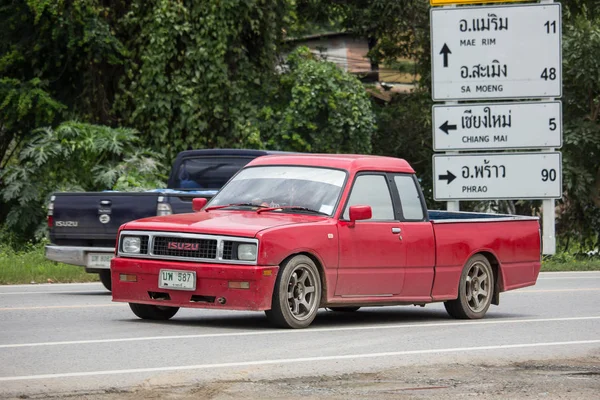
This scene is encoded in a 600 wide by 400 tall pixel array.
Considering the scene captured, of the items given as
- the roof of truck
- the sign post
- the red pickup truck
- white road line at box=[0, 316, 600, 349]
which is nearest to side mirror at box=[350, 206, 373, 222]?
the red pickup truck

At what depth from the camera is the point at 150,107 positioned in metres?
28.6

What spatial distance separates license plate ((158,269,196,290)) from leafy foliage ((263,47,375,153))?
1807cm

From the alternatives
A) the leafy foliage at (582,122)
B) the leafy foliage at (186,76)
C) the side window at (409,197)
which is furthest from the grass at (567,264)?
the side window at (409,197)

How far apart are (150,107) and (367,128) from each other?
541 centimetres

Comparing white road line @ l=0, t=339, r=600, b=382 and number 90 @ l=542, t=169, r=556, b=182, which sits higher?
number 90 @ l=542, t=169, r=556, b=182

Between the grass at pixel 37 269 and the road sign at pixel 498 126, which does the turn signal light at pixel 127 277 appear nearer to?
the grass at pixel 37 269

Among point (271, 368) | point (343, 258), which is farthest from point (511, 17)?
point (271, 368)

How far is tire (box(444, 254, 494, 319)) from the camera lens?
13.8m

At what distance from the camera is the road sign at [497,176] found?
71.7 ft

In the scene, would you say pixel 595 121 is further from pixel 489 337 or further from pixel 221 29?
pixel 489 337

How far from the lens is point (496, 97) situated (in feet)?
72.8

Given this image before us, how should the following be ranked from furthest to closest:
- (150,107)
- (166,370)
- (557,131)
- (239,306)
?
(150,107)
(557,131)
(239,306)
(166,370)

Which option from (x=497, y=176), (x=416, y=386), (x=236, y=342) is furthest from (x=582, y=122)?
(x=416, y=386)

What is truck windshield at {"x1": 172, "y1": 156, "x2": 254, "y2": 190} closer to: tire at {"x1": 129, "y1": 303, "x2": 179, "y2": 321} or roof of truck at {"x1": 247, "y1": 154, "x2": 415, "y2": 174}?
roof of truck at {"x1": 247, "y1": 154, "x2": 415, "y2": 174}
